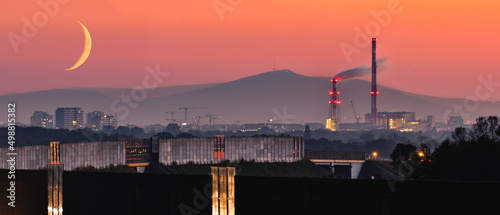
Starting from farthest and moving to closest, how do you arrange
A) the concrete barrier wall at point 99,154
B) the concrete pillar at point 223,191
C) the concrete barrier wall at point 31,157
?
the concrete barrier wall at point 99,154 → the concrete barrier wall at point 31,157 → the concrete pillar at point 223,191

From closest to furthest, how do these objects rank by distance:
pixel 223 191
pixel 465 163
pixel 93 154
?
pixel 223 191 → pixel 465 163 → pixel 93 154

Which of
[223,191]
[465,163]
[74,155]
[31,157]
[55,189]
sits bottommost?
[74,155]

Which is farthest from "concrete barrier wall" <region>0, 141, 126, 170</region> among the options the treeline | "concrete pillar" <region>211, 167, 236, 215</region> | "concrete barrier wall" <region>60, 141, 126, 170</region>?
"concrete pillar" <region>211, 167, 236, 215</region>

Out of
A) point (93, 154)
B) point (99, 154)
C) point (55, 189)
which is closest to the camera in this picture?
point (55, 189)

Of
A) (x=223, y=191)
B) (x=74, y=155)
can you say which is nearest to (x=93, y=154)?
(x=74, y=155)

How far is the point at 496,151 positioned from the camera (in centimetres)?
9250

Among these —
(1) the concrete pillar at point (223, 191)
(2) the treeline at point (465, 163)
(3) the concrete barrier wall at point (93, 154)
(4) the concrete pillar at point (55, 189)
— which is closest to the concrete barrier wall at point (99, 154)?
(3) the concrete barrier wall at point (93, 154)

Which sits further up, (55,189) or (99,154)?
(55,189)

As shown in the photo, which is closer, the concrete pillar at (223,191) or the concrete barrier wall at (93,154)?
the concrete pillar at (223,191)

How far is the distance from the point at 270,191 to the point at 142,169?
15590 cm

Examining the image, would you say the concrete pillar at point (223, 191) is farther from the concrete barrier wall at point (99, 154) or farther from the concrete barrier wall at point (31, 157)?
the concrete barrier wall at point (31, 157)

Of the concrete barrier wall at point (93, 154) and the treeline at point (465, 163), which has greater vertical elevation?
the treeline at point (465, 163)

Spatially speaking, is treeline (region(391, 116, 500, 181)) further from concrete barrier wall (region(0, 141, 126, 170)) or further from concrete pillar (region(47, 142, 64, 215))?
concrete barrier wall (region(0, 141, 126, 170))

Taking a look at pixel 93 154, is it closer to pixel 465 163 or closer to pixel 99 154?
pixel 99 154
